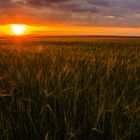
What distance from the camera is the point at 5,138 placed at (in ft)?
5.73

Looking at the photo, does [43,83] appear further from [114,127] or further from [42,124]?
[114,127]

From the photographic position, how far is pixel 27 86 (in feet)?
8.14

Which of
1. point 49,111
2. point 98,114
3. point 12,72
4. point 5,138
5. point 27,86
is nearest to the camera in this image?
point 5,138

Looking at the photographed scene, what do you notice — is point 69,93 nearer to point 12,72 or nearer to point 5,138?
point 5,138

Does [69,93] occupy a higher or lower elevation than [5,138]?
higher

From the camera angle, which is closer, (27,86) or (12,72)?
(27,86)

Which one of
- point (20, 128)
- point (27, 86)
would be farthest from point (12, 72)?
point (20, 128)

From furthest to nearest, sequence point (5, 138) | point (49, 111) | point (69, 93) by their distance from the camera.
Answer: point (69, 93)
point (49, 111)
point (5, 138)

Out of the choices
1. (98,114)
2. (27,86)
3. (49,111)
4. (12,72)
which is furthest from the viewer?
(12,72)

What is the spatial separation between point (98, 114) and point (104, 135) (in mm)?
169

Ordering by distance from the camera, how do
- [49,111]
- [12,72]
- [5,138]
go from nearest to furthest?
1. [5,138]
2. [49,111]
3. [12,72]

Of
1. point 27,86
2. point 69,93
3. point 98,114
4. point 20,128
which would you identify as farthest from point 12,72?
point 98,114

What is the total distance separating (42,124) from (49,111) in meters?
0.19

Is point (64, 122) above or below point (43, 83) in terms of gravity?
below
